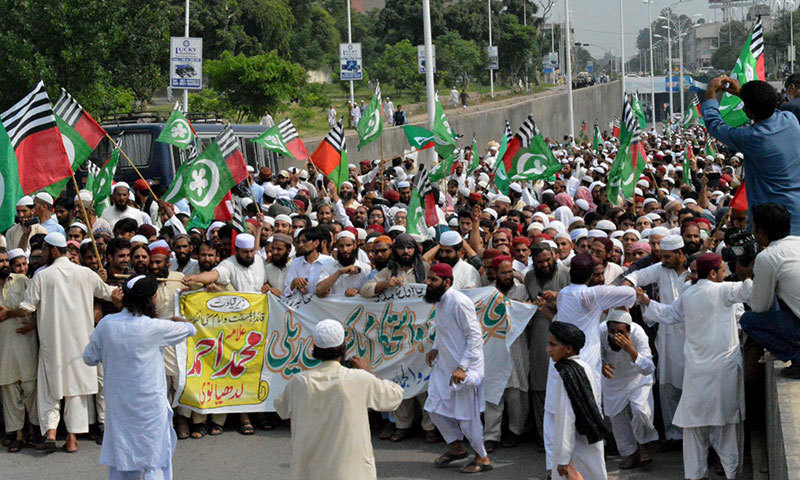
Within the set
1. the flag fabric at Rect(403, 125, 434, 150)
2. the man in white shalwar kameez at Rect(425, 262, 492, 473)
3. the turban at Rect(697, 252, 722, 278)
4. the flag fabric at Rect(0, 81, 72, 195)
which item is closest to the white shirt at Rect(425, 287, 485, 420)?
the man in white shalwar kameez at Rect(425, 262, 492, 473)

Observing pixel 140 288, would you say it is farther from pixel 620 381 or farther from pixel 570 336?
pixel 620 381

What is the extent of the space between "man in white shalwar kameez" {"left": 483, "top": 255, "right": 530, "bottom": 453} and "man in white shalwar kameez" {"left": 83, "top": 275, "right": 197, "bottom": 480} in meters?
2.74

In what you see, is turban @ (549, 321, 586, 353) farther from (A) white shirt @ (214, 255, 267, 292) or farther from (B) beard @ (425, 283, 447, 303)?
(A) white shirt @ (214, 255, 267, 292)

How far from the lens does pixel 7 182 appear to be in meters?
8.43

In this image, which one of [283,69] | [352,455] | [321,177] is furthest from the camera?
[283,69]

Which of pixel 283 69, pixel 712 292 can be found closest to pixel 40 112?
pixel 712 292

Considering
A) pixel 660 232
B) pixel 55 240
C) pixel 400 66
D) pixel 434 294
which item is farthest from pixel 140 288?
pixel 400 66

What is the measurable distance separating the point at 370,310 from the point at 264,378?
1080mm

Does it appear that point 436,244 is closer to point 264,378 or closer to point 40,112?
point 264,378

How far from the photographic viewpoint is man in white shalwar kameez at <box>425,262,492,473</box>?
25.5ft

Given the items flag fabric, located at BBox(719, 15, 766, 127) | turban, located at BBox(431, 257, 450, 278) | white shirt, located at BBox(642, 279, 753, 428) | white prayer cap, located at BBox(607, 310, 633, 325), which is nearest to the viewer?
white shirt, located at BBox(642, 279, 753, 428)

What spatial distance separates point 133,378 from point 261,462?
1.93 m

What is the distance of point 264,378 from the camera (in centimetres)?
930

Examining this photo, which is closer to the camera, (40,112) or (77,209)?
(40,112)
